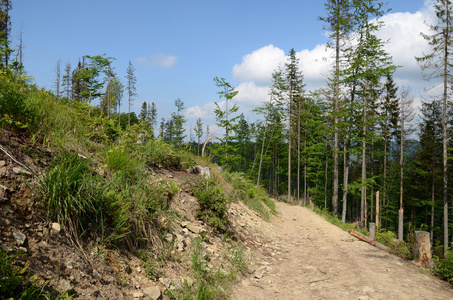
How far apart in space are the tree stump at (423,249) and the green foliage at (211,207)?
191 inches

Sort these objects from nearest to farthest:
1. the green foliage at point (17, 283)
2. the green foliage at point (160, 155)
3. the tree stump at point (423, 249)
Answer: the green foliage at point (17, 283) < the green foliage at point (160, 155) < the tree stump at point (423, 249)

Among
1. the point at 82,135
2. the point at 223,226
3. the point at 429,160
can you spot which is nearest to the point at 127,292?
the point at 82,135

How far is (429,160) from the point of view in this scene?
981 inches

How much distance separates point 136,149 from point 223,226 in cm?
255

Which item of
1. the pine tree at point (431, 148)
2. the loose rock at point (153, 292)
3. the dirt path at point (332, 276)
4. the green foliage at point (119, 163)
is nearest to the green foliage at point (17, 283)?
the loose rock at point (153, 292)

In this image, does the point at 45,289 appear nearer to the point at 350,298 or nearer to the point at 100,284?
the point at 100,284

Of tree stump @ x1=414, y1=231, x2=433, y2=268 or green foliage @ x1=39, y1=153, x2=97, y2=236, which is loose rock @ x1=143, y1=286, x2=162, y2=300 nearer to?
green foliage @ x1=39, y1=153, x2=97, y2=236

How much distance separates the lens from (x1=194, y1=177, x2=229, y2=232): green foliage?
5.41 meters

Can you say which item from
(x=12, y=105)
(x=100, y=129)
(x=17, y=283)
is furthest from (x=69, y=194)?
(x=100, y=129)

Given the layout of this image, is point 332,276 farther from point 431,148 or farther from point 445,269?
point 431,148

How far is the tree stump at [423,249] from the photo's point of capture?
607 cm

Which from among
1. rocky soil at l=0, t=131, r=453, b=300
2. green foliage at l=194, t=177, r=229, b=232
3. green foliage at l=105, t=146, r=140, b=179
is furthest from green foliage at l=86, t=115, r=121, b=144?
green foliage at l=194, t=177, r=229, b=232

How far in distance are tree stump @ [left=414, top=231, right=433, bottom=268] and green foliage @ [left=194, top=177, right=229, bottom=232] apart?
4.85 metres

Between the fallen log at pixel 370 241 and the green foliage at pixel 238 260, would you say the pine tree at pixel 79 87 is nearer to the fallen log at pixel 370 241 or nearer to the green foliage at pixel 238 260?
the green foliage at pixel 238 260
